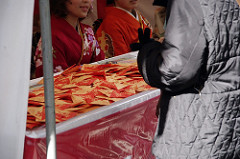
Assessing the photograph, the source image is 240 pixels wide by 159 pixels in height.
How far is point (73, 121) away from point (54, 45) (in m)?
1.03

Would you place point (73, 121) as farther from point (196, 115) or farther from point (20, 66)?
point (196, 115)

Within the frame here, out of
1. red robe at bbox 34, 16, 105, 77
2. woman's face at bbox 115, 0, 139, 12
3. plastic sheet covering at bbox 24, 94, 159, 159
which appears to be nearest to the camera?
plastic sheet covering at bbox 24, 94, 159, 159

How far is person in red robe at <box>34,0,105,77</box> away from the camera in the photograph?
6.98 ft

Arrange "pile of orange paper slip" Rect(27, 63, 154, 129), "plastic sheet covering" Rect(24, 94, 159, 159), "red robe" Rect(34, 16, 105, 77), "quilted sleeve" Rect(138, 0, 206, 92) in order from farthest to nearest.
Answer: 1. "red robe" Rect(34, 16, 105, 77)
2. "pile of orange paper slip" Rect(27, 63, 154, 129)
3. "plastic sheet covering" Rect(24, 94, 159, 159)
4. "quilted sleeve" Rect(138, 0, 206, 92)

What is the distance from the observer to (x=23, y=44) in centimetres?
101

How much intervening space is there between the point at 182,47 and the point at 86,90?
2.12 feet

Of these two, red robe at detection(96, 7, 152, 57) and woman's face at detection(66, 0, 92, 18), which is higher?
woman's face at detection(66, 0, 92, 18)

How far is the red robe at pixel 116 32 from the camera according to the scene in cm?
284

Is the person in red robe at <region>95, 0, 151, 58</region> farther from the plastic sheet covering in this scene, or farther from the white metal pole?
the white metal pole

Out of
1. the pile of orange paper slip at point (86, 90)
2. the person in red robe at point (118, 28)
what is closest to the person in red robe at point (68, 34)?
the pile of orange paper slip at point (86, 90)

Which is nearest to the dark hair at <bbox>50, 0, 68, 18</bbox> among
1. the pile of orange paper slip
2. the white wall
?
the pile of orange paper slip


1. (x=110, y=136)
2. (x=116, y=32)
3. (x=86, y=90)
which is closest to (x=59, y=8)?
(x=116, y=32)

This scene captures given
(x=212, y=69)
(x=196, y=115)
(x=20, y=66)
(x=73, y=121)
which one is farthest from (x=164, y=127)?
(x=20, y=66)

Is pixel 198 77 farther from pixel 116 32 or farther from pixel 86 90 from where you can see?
pixel 116 32
